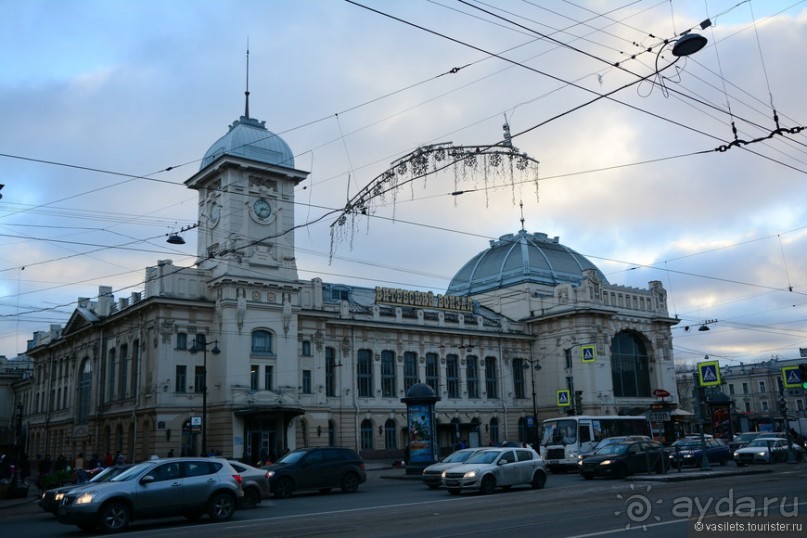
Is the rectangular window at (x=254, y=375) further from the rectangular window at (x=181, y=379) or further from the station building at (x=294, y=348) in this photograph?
the rectangular window at (x=181, y=379)

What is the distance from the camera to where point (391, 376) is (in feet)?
194

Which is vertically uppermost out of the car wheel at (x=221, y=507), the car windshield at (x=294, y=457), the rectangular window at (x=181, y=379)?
the rectangular window at (x=181, y=379)

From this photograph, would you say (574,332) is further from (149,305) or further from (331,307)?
(149,305)

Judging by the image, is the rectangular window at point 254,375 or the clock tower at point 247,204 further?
the clock tower at point 247,204

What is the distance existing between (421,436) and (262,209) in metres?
22.9

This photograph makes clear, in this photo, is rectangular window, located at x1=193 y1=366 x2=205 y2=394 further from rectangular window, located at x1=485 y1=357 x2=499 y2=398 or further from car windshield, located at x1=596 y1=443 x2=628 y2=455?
car windshield, located at x1=596 y1=443 x2=628 y2=455

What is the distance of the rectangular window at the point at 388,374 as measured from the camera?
192 feet

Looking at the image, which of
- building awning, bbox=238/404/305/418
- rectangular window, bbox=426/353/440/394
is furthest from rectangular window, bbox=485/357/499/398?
building awning, bbox=238/404/305/418

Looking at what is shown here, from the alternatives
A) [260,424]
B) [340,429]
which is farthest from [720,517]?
[340,429]

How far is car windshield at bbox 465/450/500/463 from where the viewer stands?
25141 mm

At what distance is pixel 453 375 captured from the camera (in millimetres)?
63188

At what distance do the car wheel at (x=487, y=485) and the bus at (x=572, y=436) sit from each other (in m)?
13.9

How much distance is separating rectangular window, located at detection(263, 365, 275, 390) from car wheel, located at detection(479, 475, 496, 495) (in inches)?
1069

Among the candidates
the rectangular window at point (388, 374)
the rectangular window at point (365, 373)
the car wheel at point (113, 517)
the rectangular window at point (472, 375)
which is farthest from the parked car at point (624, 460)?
the rectangular window at point (472, 375)
